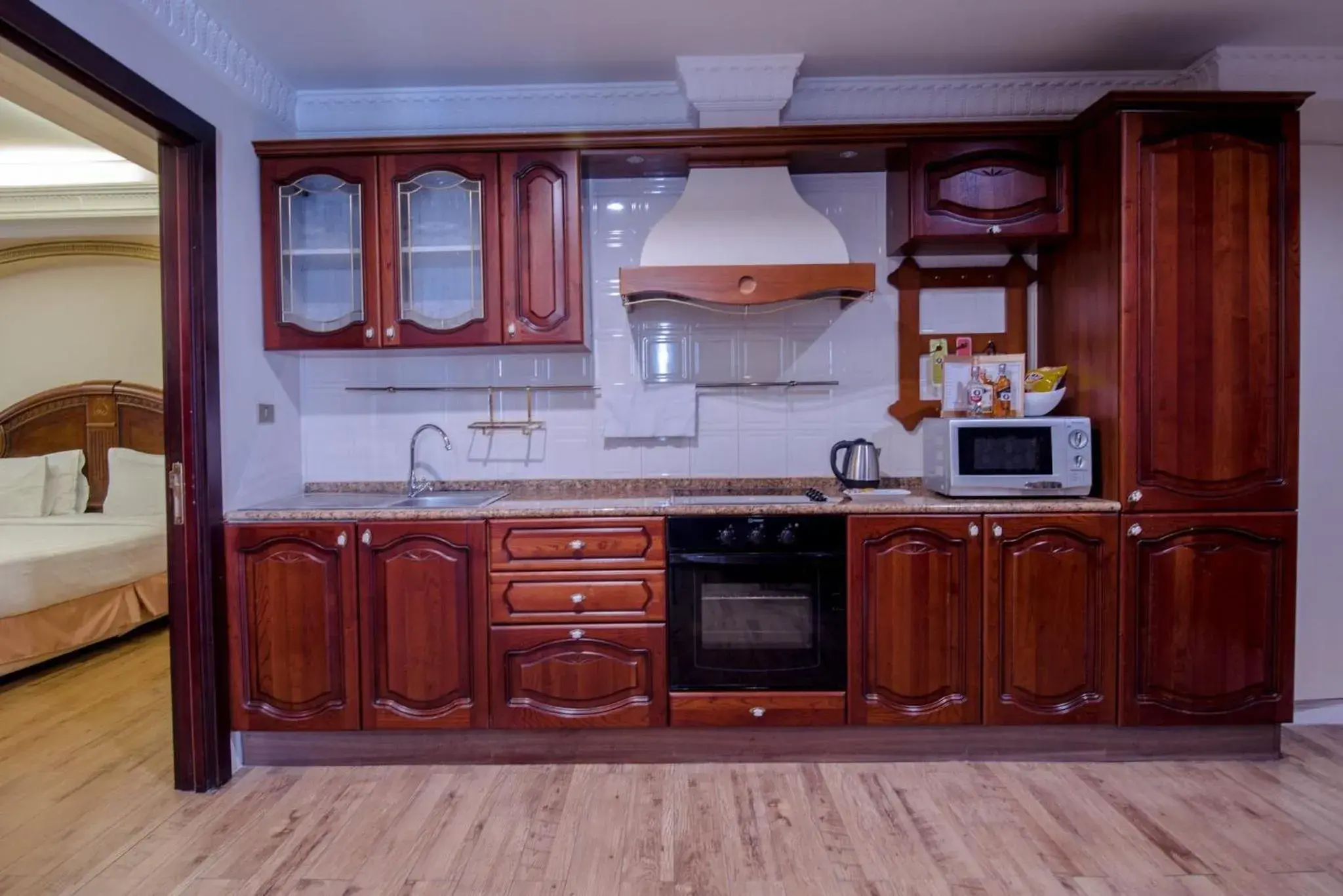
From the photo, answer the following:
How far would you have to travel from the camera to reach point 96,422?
4.34 m

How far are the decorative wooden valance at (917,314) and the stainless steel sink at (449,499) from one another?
5.15ft

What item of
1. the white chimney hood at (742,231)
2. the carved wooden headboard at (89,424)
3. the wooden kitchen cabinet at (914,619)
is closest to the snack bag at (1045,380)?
the wooden kitchen cabinet at (914,619)

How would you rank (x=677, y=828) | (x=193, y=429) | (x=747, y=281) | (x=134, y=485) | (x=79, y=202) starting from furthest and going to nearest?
(x=134, y=485) → (x=79, y=202) → (x=747, y=281) → (x=193, y=429) → (x=677, y=828)

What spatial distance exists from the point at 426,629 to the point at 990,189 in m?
2.36

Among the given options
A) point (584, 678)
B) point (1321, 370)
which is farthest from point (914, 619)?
point (1321, 370)

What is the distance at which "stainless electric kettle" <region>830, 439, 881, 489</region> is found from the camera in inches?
101

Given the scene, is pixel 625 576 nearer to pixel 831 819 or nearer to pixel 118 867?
pixel 831 819

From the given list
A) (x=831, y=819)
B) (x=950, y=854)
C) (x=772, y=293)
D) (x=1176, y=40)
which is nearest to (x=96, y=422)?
(x=772, y=293)

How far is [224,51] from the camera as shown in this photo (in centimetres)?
227

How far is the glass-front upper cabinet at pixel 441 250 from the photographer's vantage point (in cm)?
241

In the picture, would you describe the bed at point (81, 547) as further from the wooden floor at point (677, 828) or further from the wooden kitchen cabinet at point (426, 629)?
the wooden kitchen cabinet at point (426, 629)

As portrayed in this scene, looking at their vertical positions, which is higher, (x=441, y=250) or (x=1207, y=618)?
(x=441, y=250)

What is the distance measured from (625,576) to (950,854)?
1148 millimetres

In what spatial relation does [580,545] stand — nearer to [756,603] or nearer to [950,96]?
[756,603]
